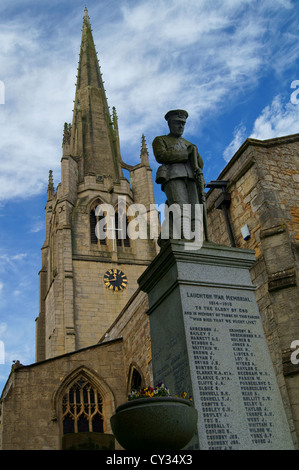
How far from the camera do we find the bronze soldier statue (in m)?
6.93

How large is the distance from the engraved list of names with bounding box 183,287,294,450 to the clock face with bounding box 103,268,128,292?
90.4 feet

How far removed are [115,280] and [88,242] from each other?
3.58 meters

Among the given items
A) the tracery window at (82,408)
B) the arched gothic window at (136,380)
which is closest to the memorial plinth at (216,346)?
the arched gothic window at (136,380)

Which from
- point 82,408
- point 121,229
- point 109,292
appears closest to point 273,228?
point 82,408

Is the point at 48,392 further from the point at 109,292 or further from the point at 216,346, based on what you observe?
the point at 109,292

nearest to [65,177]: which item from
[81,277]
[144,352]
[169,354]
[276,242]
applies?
[81,277]

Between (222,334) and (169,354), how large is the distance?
67cm

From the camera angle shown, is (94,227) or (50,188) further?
(50,188)

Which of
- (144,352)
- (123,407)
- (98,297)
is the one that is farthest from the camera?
(98,297)

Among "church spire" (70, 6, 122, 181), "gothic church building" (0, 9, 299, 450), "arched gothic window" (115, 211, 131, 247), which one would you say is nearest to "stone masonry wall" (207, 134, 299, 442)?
"gothic church building" (0, 9, 299, 450)

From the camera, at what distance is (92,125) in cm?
4425

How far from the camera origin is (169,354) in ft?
19.1

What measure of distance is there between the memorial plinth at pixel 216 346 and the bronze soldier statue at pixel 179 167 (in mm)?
892

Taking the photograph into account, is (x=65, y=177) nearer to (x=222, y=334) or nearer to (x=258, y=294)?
(x=258, y=294)
